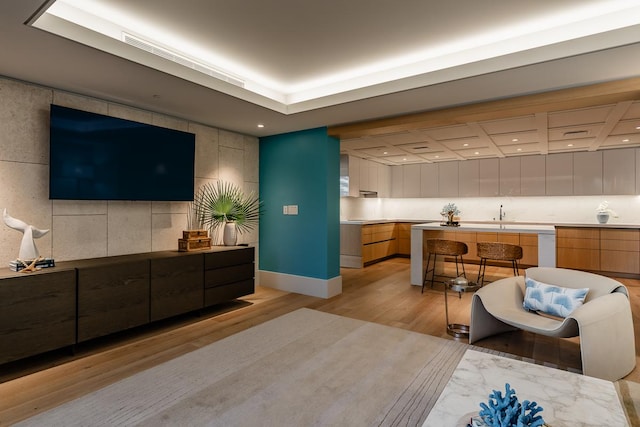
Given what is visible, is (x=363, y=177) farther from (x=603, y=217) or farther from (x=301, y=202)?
(x=603, y=217)

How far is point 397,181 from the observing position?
9.09 metres

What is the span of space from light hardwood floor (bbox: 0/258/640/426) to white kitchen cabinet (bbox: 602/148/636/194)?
204cm

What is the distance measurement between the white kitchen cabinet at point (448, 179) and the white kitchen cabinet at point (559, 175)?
6.08ft

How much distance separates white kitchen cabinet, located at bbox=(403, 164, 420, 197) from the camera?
879 cm

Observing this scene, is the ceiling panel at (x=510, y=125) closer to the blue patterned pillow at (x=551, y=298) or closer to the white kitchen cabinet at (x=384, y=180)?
the blue patterned pillow at (x=551, y=298)

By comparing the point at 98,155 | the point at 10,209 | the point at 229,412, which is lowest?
the point at 229,412

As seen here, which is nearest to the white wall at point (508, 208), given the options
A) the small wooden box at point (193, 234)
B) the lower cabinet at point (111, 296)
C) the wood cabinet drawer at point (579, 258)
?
the wood cabinet drawer at point (579, 258)

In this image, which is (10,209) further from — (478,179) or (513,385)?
(478,179)

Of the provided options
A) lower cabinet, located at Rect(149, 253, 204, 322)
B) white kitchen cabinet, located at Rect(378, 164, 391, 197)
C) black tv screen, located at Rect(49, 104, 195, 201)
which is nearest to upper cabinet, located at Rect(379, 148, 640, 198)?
white kitchen cabinet, located at Rect(378, 164, 391, 197)

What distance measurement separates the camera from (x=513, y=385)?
6.03ft

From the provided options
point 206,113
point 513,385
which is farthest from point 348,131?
point 513,385

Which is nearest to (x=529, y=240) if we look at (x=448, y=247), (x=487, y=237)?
(x=487, y=237)

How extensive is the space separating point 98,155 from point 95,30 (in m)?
1.29

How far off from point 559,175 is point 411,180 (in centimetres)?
314
